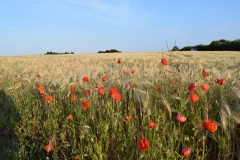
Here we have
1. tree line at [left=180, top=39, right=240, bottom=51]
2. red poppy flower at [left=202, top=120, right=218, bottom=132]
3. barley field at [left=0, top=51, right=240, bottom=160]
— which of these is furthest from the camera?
tree line at [left=180, top=39, right=240, bottom=51]

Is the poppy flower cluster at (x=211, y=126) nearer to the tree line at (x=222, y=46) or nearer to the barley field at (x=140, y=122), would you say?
the barley field at (x=140, y=122)

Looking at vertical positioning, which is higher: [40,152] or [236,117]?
[236,117]

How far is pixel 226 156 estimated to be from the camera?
1.57 metres

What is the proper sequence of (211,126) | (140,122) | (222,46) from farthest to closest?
1. (222,46)
2. (140,122)
3. (211,126)

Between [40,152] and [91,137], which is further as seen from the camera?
[40,152]

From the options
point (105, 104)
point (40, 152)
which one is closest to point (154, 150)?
point (105, 104)

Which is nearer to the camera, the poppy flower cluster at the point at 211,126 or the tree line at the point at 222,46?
the poppy flower cluster at the point at 211,126

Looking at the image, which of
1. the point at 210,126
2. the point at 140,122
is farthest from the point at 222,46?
the point at 210,126

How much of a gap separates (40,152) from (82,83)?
89cm

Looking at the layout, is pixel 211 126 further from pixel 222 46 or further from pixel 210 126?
pixel 222 46

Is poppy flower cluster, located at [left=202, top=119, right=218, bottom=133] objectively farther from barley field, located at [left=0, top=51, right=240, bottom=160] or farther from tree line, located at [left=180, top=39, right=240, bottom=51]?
tree line, located at [left=180, top=39, right=240, bottom=51]

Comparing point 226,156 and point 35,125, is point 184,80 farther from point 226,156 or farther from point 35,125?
point 35,125

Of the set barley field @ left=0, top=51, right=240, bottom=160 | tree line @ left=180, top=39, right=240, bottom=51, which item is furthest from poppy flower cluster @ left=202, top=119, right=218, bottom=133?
tree line @ left=180, top=39, right=240, bottom=51

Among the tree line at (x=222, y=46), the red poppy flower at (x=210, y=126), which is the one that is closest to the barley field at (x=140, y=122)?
the red poppy flower at (x=210, y=126)
